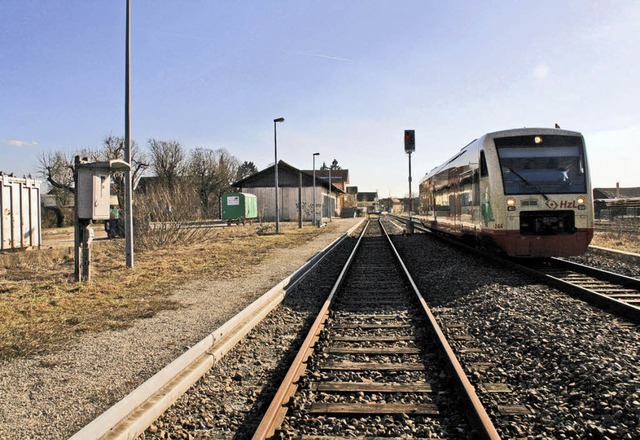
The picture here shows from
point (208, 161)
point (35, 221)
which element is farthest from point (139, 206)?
point (208, 161)

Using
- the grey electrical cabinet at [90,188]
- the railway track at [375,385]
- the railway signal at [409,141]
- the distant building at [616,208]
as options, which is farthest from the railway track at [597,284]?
the distant building at [616,208]

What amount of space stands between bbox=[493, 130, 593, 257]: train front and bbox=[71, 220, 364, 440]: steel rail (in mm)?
6885

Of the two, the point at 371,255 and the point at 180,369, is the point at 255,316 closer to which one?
the point at 180,369

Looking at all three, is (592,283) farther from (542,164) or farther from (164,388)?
(164,388)

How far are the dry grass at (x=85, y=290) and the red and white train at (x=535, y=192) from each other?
666 cm

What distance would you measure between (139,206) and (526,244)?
13.2m

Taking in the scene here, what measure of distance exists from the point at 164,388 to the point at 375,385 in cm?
195

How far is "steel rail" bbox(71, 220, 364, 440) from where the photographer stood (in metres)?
3.39

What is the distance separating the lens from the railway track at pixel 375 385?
3596 mm

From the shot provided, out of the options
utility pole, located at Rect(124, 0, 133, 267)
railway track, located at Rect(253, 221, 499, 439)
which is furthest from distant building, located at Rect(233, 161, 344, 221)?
railway track, located at Rect(253, 221, 499, 439)

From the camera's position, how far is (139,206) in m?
17.2

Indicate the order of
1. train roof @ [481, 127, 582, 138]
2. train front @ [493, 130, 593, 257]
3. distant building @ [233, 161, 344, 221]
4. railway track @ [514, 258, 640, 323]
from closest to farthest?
railway track @ [514, 258, 640, 323]
train front @ [493, 130, 593, 257]
train roof @ [481, 127, 582, 138]
distant building @ [233, 161, 344, 221]

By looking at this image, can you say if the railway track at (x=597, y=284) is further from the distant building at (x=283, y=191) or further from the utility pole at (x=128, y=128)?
the distant building at (x=283, y=191)

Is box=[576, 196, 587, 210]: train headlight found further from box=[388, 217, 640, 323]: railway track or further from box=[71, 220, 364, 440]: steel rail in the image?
box=[71, 220, 364, 440]: steel rail
